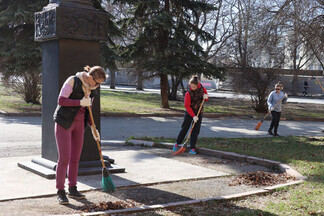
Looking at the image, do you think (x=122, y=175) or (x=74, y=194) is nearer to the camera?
(x=74, y=194)

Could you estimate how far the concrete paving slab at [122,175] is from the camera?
5.94 meters

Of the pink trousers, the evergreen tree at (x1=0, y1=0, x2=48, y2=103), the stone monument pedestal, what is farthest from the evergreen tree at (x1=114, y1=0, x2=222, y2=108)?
the pink trousers

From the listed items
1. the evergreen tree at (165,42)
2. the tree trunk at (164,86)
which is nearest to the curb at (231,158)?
the evergreen tree at (165,42)

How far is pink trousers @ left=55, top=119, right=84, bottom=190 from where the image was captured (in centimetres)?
543

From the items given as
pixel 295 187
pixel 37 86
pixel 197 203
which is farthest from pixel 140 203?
pixel 37 86

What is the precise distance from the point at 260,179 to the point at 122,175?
7.38 feet

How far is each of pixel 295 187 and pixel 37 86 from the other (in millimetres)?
15849

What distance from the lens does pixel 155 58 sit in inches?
790

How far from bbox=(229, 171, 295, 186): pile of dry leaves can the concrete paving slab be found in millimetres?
475

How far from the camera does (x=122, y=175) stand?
23.4 ft

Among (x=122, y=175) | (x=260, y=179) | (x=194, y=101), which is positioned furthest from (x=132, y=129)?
(x=260, y=179)

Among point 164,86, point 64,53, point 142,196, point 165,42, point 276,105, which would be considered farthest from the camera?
point 164,86

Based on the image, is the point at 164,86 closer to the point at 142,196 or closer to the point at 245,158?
the point at 245,158

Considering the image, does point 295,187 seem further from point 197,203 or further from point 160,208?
point 160,208
